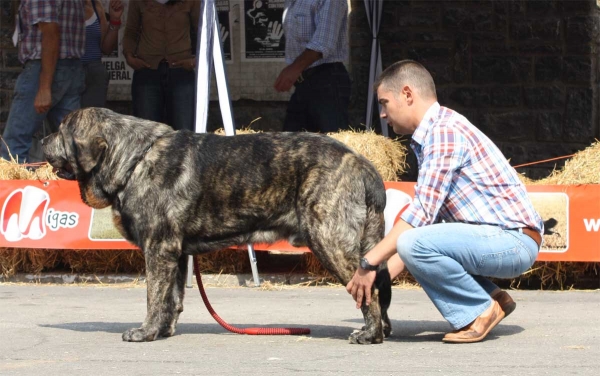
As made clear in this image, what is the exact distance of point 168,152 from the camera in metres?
6.79

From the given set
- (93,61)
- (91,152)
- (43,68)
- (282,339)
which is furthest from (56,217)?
(282,339)

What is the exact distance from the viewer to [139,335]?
22.0 feet

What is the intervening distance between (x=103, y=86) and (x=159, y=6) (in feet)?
4.03

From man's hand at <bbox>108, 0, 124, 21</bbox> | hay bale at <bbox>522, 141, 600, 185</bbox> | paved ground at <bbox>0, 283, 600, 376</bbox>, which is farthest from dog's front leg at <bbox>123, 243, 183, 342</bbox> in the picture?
man's hand at <bbox>108, 0, 124, 21</bbox>

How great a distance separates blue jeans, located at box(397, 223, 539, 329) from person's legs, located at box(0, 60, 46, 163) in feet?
17.2

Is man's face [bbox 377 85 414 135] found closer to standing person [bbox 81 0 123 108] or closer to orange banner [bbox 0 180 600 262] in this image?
orange banner [bbox 0 180 600 262]

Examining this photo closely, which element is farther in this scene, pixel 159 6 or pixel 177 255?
pixel 159 6

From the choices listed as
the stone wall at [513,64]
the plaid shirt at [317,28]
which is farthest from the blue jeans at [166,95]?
the stone wall at [513,64]

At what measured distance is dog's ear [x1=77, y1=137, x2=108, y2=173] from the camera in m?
6.78

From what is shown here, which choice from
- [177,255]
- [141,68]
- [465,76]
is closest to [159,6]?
[141,68]

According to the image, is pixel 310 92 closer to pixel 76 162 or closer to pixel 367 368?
pixel 76 162

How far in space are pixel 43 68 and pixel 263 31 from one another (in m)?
3.28

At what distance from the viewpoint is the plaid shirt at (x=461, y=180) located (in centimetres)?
619

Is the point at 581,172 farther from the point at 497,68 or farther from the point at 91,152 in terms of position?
the point at 497,68
